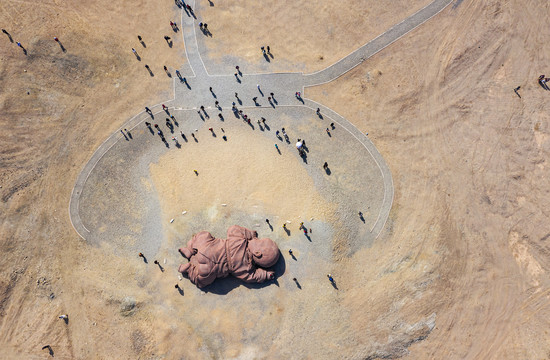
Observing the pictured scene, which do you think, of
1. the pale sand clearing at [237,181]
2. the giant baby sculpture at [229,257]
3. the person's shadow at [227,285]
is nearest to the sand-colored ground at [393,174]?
the person's shadow at [227,285]

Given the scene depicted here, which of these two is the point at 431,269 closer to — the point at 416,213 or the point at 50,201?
the point at 416,213

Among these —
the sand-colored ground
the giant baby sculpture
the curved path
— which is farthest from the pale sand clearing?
the sand-colored ground

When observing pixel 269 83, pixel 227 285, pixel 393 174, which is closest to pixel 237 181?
pixel 227 285

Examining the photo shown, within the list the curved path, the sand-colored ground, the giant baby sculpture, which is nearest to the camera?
the giant baby sculpture

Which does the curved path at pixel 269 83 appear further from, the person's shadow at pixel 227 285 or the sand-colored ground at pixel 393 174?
the person's shadow at pixel 227 285

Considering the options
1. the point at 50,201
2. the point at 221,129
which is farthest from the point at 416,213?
the point at 50,201

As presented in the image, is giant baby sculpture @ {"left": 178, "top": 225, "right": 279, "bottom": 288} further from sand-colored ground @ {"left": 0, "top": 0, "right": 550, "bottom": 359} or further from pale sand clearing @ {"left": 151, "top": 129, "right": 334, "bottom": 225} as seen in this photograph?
sand-colored ground @ {"left": 0, "top": 0, "right": 550, "bottom": 359}
